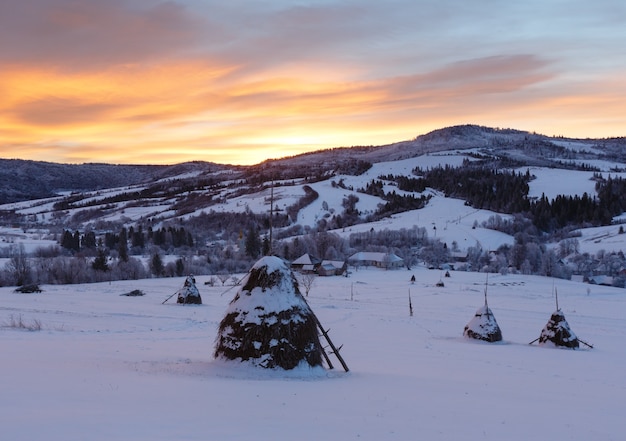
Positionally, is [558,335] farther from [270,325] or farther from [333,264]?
[333,264]

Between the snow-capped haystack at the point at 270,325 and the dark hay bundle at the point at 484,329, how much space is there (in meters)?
20.2

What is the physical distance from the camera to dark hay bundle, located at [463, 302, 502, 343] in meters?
33.0

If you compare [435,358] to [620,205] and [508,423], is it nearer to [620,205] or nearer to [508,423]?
[508,423]

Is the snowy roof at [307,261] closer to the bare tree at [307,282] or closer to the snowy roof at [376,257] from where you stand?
the snowy roof at [376,257]

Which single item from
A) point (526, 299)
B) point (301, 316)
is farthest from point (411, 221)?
point (301, 316)

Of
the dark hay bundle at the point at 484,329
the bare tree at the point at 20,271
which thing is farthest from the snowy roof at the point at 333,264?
the dark hay bundle at the point at 484,329

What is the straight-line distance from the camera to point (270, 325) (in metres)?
15.6

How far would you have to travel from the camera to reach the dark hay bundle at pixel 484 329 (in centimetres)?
3297

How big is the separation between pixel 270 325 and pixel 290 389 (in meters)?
3.10

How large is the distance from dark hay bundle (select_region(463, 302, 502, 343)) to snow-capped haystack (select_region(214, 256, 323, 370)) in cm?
2016

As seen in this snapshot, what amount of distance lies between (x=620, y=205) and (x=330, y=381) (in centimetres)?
19653

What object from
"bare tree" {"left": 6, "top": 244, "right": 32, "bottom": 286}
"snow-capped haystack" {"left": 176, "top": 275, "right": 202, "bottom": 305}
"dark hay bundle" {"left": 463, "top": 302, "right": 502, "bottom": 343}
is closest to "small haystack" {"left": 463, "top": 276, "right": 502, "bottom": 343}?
"dark hay bundle" {"left": 463, "top": 302, "right": 502, "bottom": 343}

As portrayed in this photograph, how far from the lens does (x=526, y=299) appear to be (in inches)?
2835

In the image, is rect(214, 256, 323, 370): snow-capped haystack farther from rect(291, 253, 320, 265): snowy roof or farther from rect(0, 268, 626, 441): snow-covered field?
rect(291, 253, 320, 265): snowy roof
